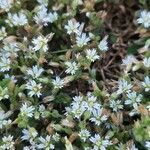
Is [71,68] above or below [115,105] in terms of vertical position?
above

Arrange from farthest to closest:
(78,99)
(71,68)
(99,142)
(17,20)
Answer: (17,20) → (71,68) → (78,99) → (99,142)

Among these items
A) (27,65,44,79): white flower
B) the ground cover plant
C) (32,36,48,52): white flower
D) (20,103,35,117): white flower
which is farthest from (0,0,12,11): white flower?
(20,103,35,117): white flower

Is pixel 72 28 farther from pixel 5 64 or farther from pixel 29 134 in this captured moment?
pixel 29 134

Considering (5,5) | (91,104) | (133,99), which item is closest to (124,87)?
(133,99)

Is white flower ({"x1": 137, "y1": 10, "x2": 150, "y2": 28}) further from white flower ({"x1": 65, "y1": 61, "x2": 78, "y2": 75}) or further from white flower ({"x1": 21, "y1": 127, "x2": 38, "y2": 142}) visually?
white flower ({"x1": 21, "y1": 127, "x2": 38, "y2": 142})

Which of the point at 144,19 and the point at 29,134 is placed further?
the point at 144,19

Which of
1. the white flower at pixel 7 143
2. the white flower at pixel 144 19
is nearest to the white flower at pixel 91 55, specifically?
the white flower at pixel 144 19

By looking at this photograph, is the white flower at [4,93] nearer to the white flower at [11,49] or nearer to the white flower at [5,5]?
the white flower at [11,49]
